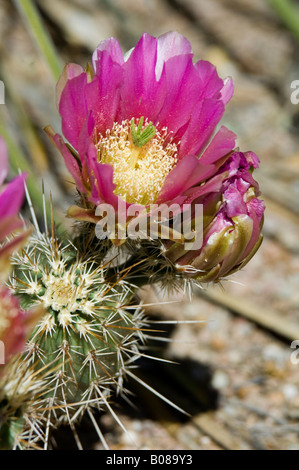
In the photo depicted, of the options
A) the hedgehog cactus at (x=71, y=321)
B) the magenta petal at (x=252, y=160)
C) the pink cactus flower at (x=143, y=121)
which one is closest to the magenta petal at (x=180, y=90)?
the pink cactus flower at (x=143, y=121)

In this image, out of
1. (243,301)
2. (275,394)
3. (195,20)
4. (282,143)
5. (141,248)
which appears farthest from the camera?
(195,20)

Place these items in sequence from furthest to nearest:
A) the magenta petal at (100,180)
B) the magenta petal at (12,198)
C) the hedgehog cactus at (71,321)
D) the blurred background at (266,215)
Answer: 1. the blurred background at (266,215)
2. the hedgehog cactus at (71,321)
3. the magenta petal at (100,180)
4. the magenta petal at (12,198)

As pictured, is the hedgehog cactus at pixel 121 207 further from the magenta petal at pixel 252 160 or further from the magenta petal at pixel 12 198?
the magenta petal at pixel 12 198

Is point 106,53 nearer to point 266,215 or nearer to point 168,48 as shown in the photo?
point 168,48

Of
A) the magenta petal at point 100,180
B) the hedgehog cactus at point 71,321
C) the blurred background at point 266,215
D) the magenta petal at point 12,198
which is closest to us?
the magenta petal at point 12,198

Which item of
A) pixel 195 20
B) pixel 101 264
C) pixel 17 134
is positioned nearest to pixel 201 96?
pixel 101 264

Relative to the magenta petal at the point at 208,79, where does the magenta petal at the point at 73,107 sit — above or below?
below
